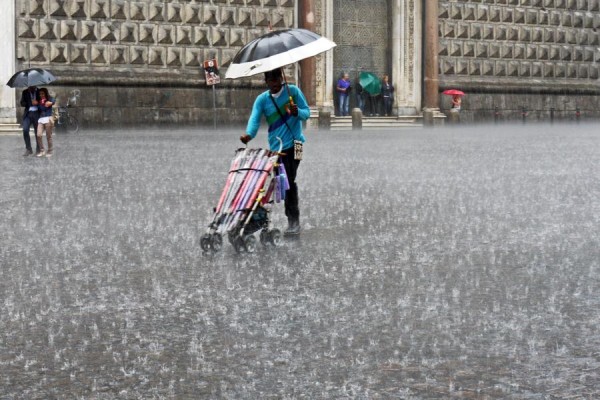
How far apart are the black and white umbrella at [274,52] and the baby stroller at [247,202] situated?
642 mm

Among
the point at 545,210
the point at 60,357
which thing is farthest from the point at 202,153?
the point at 60,357

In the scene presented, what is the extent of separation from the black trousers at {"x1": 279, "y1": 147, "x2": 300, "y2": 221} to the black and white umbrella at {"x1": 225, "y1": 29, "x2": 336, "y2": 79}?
0.80 meters

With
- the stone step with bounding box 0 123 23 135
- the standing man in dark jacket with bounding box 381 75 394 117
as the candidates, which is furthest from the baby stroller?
the standing man in dark jacket with bounding box 381 75 394 117

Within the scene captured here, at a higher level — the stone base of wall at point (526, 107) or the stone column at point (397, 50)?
the stone column at point (397, 50)

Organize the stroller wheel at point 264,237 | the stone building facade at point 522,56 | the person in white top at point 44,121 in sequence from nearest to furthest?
the stroller wheel at point 264,237 < the person in white top at point 44,121 < the stone building facade at point 522,56

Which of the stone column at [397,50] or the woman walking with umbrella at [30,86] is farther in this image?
the stone column at [397,50]

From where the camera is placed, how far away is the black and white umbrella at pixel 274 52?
9172 millimetres

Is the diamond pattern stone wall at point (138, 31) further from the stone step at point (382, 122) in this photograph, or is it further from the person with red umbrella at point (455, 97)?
the person with red umbrella at point (455, 97)

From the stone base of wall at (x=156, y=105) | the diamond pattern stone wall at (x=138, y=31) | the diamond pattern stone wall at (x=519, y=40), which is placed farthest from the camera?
the diamond pattern stone wall at (x=519, y=40)

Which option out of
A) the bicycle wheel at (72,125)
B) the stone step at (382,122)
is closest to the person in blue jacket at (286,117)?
the bicycle wheel at (72,125)

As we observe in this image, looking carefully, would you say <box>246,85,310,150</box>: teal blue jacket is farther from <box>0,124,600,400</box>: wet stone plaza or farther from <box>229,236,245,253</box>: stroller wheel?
<box>229,236,245,253</box>: stroller wheel

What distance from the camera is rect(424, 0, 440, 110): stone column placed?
3784cm

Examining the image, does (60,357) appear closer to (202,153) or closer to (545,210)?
(545,210)

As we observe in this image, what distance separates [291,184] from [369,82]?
27807 mm
